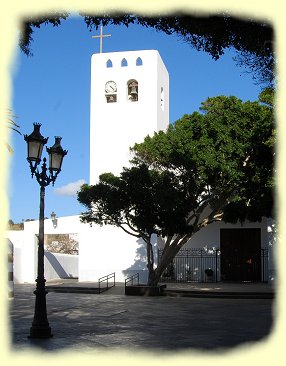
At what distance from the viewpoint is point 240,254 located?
28.7m

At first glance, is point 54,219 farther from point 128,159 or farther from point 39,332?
point 39,332

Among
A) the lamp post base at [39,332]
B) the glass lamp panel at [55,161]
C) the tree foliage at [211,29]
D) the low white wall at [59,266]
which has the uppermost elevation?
the tree foliage at [211,29]

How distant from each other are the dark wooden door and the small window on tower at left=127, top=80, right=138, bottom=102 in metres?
8.47

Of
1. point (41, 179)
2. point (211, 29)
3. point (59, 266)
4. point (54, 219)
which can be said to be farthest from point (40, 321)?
point (59, 266)

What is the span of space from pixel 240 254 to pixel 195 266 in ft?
8.13

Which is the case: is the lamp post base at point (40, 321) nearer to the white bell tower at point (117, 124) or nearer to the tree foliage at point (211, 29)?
the tree foliage at point (211, 29)

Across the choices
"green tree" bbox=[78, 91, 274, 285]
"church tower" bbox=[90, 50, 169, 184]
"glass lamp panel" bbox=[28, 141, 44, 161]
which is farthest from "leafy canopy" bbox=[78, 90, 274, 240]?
"glass lamp panel" bbox=[28, 141, 44, 161]

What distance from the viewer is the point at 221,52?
7102mm

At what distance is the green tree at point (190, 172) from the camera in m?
18.8

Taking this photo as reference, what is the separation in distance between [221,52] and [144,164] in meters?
12.5

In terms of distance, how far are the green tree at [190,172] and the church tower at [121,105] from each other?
6.97 meters

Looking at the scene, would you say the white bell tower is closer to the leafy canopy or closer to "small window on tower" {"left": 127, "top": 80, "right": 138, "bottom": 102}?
"small window on tower" {"left": 127, "top": 80, "right": 138, "bottom": 102}

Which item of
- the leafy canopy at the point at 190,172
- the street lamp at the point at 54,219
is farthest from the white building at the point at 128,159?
the leafy canopy at the point at 190,172

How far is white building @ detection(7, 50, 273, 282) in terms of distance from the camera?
27625 mm
